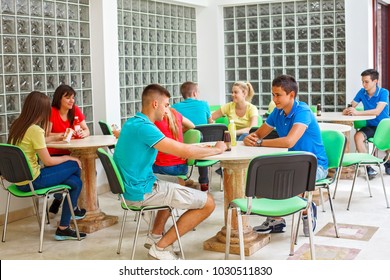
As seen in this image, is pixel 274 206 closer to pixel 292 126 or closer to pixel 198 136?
pixel 292 126

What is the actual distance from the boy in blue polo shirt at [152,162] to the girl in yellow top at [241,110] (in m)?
2.15

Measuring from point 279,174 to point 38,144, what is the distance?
6.16ft

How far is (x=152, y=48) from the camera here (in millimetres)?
7027

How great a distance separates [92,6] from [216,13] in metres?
2.34

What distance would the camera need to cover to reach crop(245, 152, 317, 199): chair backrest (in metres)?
3.06

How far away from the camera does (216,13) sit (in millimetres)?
7906

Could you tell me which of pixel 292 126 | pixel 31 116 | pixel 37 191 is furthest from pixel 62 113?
pixel 292 126

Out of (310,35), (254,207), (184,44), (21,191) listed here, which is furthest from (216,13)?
(254,207)

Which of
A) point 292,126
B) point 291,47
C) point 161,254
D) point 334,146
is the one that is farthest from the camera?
point 291,47

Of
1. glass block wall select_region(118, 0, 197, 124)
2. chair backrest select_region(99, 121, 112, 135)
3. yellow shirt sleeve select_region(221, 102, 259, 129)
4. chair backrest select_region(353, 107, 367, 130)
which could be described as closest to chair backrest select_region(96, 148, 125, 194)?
chair backrest select_region(99, 121, 112, 135)

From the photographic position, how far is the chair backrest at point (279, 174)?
3.06m

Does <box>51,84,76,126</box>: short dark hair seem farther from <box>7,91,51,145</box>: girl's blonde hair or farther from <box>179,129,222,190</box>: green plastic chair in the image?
<box>179,129,222,190</box>: green plastic chair

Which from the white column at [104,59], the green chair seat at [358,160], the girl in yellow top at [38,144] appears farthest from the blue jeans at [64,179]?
the green chair seat at [358,160]

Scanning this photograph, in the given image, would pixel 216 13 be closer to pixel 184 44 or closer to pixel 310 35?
pixel 184 44
